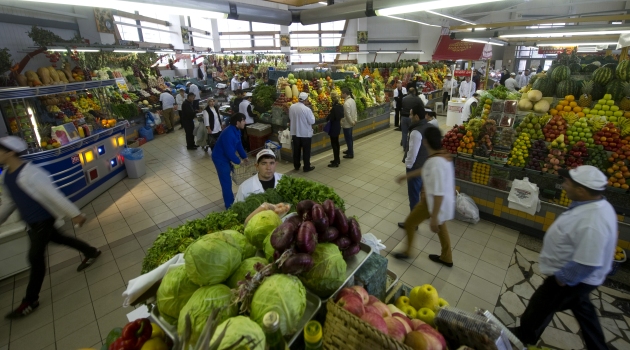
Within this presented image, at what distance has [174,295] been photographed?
4.52 feet

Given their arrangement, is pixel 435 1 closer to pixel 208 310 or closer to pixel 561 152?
pixel 208 310

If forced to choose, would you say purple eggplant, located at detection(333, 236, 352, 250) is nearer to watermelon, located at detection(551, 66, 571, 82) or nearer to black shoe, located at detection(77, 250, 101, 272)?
black shoe, located at detection(77, 250, 101, 272)

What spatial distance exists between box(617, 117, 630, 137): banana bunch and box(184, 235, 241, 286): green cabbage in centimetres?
541

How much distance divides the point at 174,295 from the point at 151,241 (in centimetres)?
398

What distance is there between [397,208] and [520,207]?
6.36ft

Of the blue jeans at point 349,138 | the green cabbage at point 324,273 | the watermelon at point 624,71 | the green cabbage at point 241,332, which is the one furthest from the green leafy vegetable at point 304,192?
A: the blue jeans at point 349,138

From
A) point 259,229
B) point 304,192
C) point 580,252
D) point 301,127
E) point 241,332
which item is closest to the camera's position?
point 241,332

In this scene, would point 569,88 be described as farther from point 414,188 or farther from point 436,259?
point 436,259

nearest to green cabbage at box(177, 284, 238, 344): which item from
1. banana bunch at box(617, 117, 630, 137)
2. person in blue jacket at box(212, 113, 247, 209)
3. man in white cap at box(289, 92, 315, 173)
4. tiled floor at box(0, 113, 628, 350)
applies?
tiled floor at box(0, 113, 628, 350)

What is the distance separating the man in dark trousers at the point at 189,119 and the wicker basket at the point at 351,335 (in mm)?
9301

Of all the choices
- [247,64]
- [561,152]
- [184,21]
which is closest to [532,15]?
[247,64]

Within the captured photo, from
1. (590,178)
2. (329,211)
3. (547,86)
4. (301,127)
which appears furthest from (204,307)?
(547,86)

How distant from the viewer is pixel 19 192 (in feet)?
10.8

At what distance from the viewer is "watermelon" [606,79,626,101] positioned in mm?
4547
